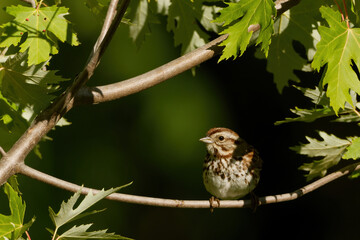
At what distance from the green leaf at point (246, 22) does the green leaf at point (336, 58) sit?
0.14 metres

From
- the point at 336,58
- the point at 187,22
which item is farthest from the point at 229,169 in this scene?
the point at 336,58

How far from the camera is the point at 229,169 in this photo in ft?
8.84

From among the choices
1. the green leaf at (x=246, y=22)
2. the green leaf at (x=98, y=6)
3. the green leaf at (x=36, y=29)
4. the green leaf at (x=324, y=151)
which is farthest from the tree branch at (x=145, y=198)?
the green leaf at (x=98, y=6)

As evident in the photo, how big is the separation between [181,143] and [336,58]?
11.9 feet

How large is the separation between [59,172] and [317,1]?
3648 millimetres

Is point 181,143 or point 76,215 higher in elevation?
point 76,215

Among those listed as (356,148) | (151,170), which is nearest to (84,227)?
(356,148)

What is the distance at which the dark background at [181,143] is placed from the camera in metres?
5.14

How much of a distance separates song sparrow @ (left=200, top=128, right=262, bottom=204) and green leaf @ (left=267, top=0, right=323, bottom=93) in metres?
0.55

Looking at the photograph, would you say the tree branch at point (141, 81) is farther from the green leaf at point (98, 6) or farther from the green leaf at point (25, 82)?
the green leaf at point (98, 6)

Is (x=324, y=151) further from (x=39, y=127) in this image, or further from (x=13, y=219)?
(x=13, y=219)

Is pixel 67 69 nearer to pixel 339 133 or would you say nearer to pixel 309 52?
pixel 339 133

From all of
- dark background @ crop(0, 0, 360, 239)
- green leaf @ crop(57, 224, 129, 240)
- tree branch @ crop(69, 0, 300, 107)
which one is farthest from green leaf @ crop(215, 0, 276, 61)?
dark background @ crop(0, 0, 360, 239)

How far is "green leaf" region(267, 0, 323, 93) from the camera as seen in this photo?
2.11 metres
